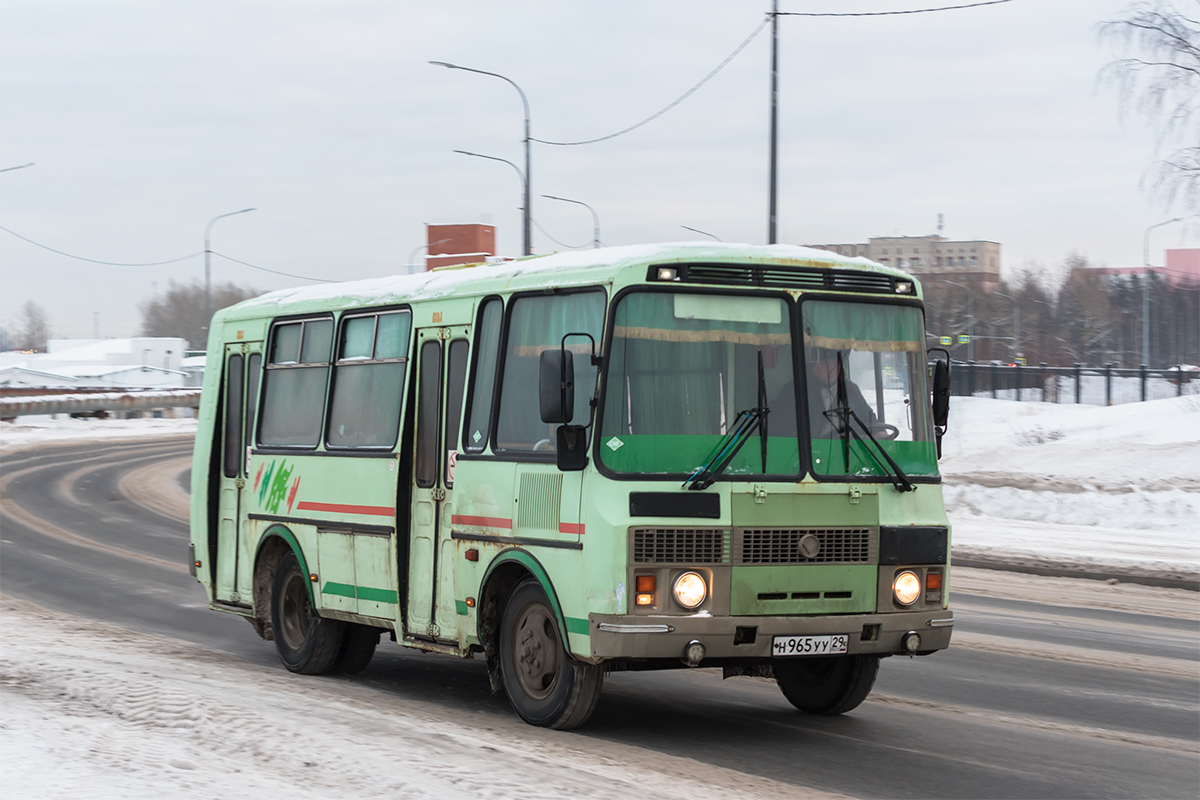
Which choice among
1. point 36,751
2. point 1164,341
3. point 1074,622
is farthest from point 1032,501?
point 1164,341

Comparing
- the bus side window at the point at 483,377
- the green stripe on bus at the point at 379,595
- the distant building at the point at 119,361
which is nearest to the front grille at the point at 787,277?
the bus side window at the point at 483,377

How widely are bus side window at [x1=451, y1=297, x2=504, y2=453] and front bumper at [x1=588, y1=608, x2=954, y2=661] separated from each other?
1834mm

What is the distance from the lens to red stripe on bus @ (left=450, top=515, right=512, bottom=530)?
28.7 ft

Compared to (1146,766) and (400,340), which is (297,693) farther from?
(1146,766)

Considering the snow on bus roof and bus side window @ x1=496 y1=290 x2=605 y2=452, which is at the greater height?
the snow on bus roof

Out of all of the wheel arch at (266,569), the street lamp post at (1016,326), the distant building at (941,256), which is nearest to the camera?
the wheel arch at (266,569)

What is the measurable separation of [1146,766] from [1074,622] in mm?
5987

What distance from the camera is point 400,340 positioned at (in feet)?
33.7

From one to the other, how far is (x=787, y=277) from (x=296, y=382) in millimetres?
4799

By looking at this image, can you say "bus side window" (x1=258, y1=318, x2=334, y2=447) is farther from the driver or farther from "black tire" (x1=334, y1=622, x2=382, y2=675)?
the driver

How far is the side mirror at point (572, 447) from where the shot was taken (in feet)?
26.1

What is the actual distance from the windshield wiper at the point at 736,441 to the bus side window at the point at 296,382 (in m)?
4.19

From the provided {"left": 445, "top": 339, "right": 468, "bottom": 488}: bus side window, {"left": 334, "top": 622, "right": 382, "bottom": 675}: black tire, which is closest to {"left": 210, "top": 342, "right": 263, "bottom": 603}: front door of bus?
{"left": 334, "top": 622, "right": 382, "bottom": 675}: black tire

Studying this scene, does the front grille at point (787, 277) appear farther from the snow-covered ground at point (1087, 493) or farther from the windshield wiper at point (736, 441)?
the snow-covered ground at point (1087, 493)
